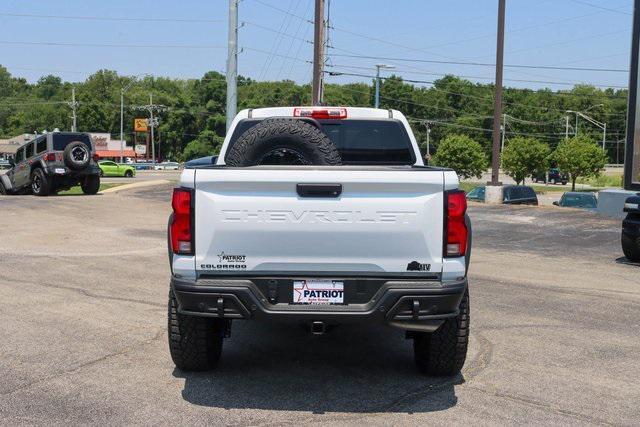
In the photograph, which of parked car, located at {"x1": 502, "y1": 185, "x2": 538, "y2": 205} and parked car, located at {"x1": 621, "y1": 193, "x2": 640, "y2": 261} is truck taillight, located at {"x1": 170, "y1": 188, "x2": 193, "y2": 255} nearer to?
parked car, located at {"x1": 621, "y1": 193, "x2": 640, "y2": 261}

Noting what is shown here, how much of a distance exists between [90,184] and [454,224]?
21.3 meters

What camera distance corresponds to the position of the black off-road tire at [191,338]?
516 centimetres

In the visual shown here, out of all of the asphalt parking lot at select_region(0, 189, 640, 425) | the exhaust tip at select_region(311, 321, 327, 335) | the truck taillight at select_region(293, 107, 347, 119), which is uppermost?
the truck taillight at select_region(293, 107, 347, 119)

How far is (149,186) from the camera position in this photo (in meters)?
30.5

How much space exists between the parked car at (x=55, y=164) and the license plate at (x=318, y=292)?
63.6 ft

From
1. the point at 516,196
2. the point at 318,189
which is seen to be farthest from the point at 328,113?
the point at 516,196

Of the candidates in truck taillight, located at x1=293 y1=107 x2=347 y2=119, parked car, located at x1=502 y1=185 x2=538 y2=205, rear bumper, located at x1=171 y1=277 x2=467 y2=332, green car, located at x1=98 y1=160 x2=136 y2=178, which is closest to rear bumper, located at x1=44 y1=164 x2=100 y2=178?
parked car, located at x1=502 y1=185 x2=538 y2=205

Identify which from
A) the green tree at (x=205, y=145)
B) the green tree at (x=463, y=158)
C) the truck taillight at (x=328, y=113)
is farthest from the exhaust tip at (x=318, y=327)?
the green tree at (x=205, y=145)

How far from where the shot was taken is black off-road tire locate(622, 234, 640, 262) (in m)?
11.9

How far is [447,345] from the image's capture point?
5.24m

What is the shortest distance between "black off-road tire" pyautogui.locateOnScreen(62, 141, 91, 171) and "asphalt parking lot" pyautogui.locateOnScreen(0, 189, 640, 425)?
11.9 metres

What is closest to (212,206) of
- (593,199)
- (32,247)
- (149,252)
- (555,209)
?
(149,252)

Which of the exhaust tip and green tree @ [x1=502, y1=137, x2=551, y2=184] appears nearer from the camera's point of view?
the exhaust tip

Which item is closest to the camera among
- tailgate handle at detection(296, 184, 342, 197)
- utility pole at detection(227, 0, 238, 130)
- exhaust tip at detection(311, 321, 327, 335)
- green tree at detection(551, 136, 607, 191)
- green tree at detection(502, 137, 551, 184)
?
tailgate handle at detection(296, 184, 342, 197)
